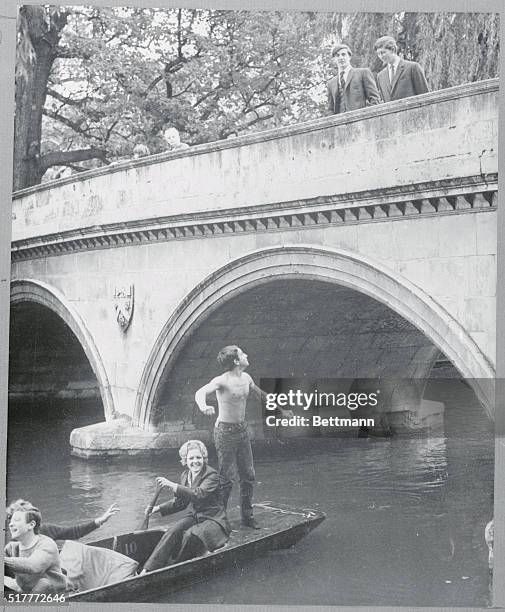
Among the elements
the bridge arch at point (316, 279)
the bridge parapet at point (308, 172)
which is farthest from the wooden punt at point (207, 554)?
the bridge parapet at point (308, 172)

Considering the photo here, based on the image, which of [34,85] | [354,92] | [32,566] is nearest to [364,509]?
[32,566]

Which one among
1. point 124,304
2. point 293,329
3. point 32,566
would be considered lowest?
point 32,566

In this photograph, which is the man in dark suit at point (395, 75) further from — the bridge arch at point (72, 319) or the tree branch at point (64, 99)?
the bridge arch at point (72, 319)

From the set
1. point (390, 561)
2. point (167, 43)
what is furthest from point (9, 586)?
point (167, 43)

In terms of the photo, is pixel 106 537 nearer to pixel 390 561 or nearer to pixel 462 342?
pixel 390 561

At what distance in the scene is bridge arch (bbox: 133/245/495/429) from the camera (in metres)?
5.79

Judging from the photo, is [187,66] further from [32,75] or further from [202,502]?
[202,502]

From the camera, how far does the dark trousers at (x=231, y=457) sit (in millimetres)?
5898

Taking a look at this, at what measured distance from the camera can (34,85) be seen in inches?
233

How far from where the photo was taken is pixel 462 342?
580 cm

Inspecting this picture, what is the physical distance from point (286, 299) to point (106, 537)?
1757 mm

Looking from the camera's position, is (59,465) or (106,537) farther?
(59,465)

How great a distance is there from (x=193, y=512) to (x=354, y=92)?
2416 mm

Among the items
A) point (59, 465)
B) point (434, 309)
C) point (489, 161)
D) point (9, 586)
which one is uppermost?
point (489, 161)
